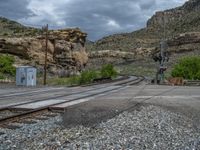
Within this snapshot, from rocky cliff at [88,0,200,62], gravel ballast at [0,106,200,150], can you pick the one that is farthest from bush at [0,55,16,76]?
rocky cliff at [88,0,200,62]

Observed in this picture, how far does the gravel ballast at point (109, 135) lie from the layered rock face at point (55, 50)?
66.7 meters

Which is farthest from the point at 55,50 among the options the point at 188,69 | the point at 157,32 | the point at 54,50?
the point at 157,32

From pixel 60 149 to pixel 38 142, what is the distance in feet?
3.19

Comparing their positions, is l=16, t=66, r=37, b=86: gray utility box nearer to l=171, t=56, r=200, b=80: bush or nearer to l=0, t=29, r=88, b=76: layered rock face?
l=0, t=29, r=88, b=76: layered rock face

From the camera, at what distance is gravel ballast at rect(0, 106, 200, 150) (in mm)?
9602

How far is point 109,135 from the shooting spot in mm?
11125

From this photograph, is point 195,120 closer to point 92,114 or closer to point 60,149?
point 92,114

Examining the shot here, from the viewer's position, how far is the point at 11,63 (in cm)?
7031

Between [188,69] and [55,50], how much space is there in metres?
27.1

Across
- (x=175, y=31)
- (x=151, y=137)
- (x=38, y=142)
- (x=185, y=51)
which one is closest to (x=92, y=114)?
(x=151, y=137)

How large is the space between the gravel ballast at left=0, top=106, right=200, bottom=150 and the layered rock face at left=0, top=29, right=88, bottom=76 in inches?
2628

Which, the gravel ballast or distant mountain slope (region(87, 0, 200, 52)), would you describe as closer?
the gravel ballast

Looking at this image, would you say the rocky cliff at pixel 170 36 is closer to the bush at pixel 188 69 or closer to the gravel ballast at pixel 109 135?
the bush at pixel 188 69

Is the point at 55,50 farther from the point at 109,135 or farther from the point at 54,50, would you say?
the point at 109,135
